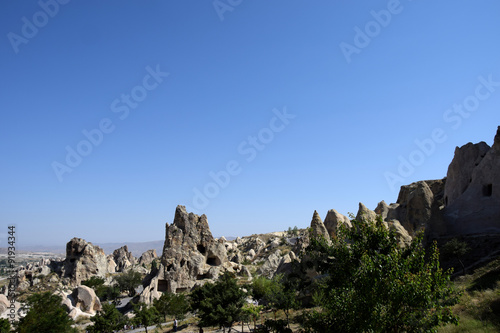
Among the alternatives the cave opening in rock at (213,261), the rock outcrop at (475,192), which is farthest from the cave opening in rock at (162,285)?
the rock outcrop at (475,192)

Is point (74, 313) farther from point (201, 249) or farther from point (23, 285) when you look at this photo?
point (23, 285)

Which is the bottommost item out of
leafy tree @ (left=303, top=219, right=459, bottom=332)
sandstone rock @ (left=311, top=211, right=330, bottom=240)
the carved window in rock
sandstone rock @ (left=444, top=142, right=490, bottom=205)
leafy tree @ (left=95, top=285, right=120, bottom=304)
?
leafy tree @ (left=95, top=285, right=120, bottom=304)

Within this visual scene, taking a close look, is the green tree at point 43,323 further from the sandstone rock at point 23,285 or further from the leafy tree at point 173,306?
the sandstone rock at point 23,285

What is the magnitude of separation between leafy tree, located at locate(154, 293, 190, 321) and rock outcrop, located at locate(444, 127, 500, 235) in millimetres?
33161

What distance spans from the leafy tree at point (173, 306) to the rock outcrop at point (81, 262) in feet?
102

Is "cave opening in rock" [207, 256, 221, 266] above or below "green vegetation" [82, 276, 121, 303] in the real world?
above

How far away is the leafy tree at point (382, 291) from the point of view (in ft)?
32.3

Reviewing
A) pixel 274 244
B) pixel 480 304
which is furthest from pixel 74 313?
pixel 274 244

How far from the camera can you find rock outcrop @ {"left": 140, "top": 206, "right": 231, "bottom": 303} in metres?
49.3

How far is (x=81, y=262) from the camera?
6347cm

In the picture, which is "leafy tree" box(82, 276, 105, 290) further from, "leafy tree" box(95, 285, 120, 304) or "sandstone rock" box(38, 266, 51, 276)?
"sandstone rock" box(38, 266, 51, 276)

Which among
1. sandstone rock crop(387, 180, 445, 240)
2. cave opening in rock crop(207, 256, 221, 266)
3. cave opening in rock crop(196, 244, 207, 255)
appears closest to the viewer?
sandstone rock crop(387, 180, 445, 240)

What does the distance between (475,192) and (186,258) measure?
138 ft

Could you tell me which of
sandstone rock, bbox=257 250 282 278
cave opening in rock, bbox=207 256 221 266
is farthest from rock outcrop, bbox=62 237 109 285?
sandstone rock, bbox=257 250 282 278
